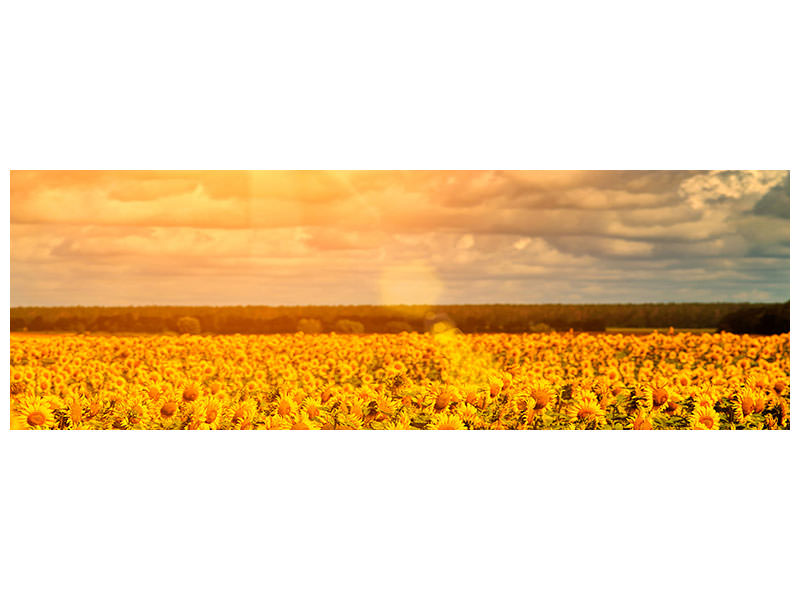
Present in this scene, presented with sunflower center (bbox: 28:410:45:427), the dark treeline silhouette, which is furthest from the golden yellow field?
the dark treeline silhouette

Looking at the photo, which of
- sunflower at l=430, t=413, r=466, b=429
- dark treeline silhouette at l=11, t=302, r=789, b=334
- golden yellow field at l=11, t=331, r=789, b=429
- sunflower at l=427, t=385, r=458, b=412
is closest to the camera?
sunflower at l=430, t=413, r=466, b=429

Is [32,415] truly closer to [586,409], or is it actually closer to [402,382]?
[402,382]

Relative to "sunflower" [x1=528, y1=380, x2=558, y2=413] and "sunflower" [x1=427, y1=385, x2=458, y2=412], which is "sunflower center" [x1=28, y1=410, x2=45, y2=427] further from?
"sunflower" [x1=528, y1=380, x2=558, y2=413]

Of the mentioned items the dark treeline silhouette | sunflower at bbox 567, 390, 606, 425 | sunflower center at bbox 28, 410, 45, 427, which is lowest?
sunflower center at bbox 28, 410, 45, 427

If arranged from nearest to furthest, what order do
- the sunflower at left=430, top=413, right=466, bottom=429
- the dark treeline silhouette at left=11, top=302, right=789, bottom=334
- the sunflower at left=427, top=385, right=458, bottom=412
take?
1. the sunflower at left=430, top=413, right=466, bottom=429
2. the sunflower at left=427, top=385, right=458, bottom=412
3. the dark treeline silhouette at left=11, top=302, right=789, bottom=334

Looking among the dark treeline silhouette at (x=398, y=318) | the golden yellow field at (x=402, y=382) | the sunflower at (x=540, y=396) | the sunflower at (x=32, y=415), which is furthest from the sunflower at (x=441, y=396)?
the sunflower at (x=32, y=415)

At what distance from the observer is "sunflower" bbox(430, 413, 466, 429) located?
24.3 feet

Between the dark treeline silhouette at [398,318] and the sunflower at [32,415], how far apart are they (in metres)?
0.75

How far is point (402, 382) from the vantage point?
26.1 feet

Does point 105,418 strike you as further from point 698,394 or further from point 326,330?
point 698,394

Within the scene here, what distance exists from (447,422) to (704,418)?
230cm

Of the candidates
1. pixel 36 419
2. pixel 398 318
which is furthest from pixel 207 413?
pixel 398 318

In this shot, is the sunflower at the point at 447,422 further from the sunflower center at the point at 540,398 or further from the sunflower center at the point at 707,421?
the sunflower center at the point at 707,421

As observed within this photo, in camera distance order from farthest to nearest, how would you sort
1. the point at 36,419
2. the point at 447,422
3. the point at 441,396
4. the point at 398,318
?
A: the point at 398,318
the point at 441,396
the point at 36,419
the point at 447,422
